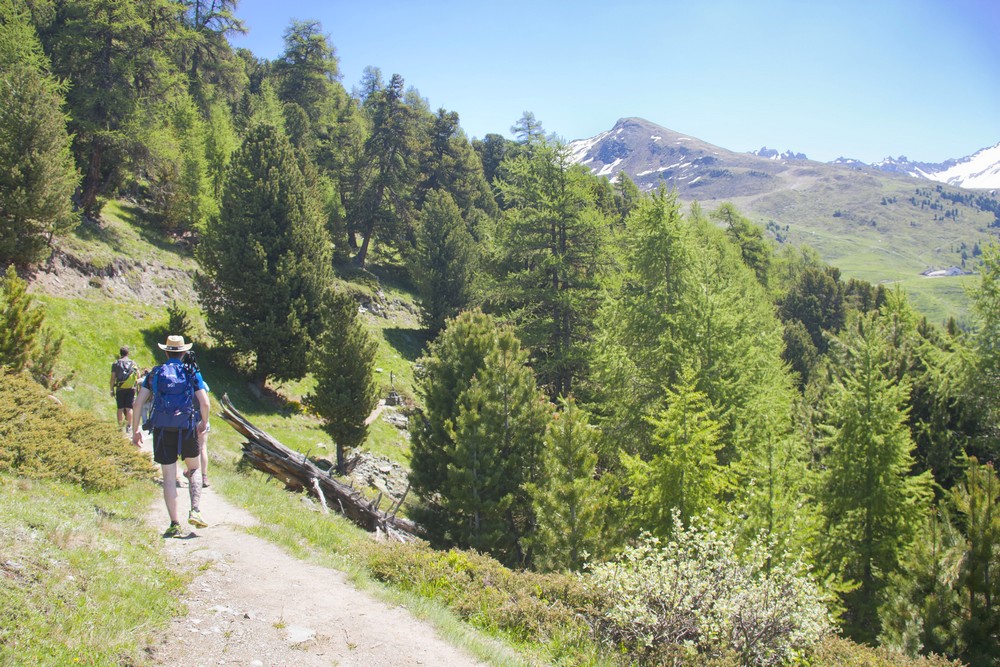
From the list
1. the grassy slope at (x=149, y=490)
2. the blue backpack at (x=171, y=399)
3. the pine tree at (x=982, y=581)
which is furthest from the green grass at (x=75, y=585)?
the pine tree at (x=982, y=581)

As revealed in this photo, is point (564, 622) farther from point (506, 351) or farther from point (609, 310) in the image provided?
point (609, 310)

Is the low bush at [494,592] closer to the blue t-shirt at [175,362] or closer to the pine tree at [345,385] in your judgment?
the blue t-shirt at [175,362]

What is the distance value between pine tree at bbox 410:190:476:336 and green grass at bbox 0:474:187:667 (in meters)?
36.6

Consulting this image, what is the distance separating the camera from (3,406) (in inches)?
358

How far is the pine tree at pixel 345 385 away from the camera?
67.5ft

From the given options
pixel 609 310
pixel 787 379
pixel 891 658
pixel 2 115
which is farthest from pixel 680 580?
pixel 2 115

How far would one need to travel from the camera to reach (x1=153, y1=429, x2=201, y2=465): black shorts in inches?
→ 305

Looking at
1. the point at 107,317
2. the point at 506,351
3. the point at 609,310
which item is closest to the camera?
the point at 506,351

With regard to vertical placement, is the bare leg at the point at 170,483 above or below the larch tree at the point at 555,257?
below

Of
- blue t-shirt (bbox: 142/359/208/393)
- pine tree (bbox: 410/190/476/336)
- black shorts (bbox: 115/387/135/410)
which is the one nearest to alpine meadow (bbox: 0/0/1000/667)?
blue t-shirt (bbox: 142/359/208/393)

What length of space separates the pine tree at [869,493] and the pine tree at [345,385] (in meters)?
15.7

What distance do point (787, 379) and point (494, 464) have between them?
57.1 feet

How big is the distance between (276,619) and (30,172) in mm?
23636

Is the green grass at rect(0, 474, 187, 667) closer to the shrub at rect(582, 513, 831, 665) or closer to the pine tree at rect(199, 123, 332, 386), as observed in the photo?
the shrub at rect(582, 513, 831, 665)
